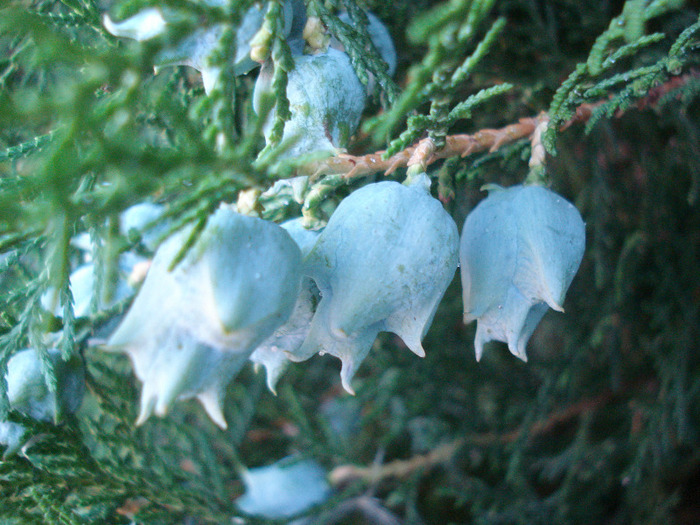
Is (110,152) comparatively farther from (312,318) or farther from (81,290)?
(81,290)

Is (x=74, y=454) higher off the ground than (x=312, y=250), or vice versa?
(x=312, y=250)

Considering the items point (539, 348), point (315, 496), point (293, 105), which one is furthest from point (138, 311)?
point (539, 348)

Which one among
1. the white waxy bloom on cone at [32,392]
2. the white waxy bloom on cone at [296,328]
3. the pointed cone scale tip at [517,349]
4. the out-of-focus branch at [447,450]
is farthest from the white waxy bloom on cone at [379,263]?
the out-of-focus branch at [447,450]

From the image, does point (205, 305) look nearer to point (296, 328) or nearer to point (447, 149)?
point (296, 328)

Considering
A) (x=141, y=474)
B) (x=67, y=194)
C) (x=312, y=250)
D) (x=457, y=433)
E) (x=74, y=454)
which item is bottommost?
(x=457, y=433)

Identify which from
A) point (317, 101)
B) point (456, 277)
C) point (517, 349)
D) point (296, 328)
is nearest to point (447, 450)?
point (456, 277)

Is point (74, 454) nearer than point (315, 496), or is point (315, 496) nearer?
point (74, 454)
